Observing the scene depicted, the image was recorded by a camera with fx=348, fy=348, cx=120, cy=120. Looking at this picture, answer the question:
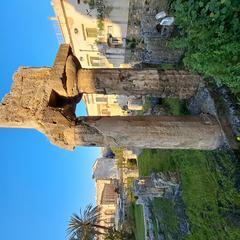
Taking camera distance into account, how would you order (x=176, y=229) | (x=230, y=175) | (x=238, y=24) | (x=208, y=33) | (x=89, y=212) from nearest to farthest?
(x=238, y=24) → (x=208, y=33) → (x=230, y=175) → (x=176, y=229) → (x=89, y=212)

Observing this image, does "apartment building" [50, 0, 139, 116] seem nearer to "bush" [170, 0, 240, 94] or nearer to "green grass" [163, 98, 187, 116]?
"green grass" [163, 98, 187, 116]

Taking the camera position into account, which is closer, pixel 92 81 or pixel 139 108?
pixel 92 81

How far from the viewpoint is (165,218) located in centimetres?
1265

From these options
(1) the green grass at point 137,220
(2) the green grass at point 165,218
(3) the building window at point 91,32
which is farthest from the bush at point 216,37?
(1) the green grass at point 137,220

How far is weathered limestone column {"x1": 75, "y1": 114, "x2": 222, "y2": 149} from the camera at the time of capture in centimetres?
724

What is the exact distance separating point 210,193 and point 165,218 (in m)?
4.57

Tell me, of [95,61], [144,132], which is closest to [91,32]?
[95,61]

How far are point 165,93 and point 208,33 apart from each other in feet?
6.23

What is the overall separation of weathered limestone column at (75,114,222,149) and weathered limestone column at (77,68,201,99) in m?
0.90

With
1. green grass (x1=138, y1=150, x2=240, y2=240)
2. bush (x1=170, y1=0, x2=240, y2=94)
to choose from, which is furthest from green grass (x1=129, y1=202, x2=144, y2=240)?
bush (x1=170, y1=0, x2=240, y2=94)

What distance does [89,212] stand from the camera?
2011 cm

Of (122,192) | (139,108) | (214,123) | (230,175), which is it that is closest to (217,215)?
(230,175)

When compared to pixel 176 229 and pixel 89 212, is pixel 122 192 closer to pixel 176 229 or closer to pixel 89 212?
pixel 89 212

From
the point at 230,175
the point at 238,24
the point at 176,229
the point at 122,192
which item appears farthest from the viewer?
the point at 122,192
